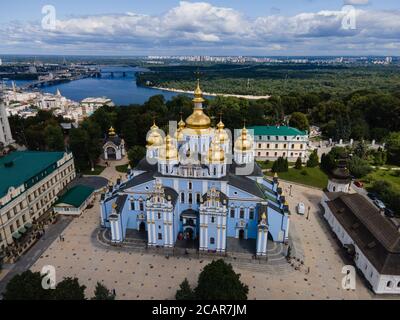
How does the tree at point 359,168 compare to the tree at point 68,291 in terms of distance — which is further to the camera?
the tree at point 359,168

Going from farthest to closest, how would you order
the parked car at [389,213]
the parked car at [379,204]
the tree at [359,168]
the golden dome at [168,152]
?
the tree at [359,168]
the parked car at [379,204]
the parked car at [389,213]
the golden dome at [168,152]

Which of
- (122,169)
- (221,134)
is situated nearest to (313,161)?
(221,134)

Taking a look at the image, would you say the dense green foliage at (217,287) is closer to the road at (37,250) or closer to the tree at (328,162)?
the road at (37,250)

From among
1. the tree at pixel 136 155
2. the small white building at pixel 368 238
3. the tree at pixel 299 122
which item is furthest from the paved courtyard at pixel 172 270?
the tree at pixel 299 122

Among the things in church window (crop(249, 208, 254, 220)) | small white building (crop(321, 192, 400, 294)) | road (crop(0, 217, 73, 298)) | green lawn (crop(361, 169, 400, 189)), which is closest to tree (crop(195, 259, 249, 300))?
church window (crop(249, 208, 254, 220))

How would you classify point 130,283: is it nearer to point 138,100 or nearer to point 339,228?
point 339,228

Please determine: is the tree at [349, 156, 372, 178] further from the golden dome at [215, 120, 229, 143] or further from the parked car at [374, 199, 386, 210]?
the golden dome at [215, 120, 229, 143]

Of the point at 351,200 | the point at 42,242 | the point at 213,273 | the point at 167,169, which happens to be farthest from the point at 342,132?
the point at 42,242
